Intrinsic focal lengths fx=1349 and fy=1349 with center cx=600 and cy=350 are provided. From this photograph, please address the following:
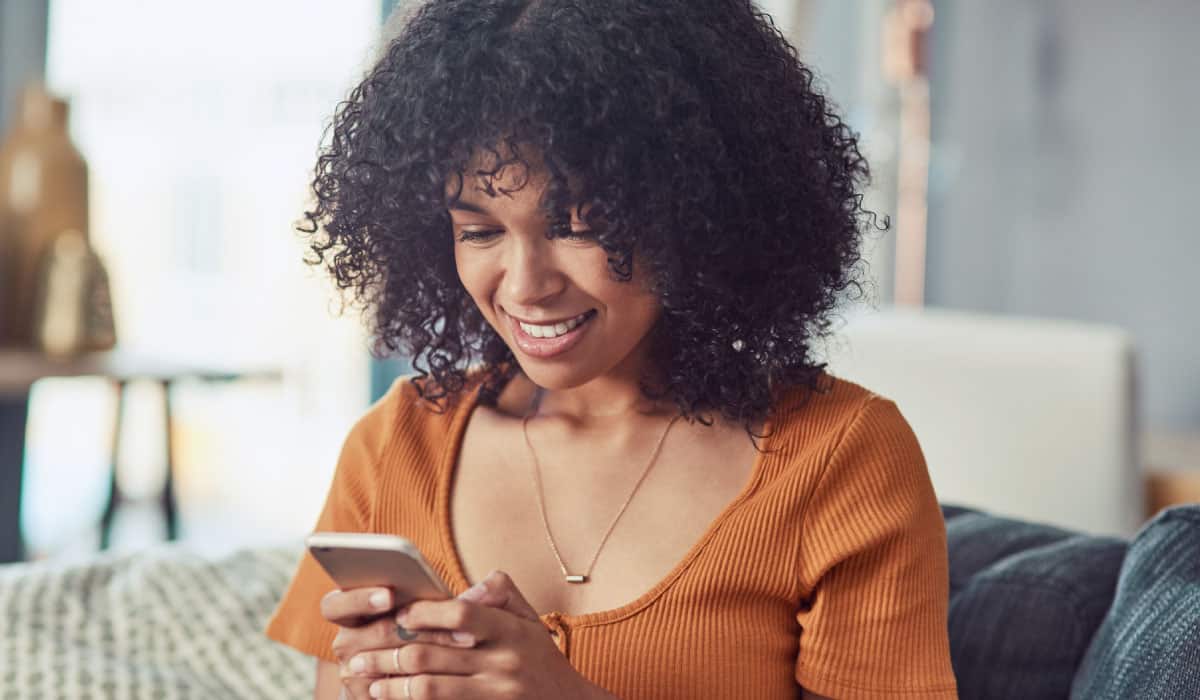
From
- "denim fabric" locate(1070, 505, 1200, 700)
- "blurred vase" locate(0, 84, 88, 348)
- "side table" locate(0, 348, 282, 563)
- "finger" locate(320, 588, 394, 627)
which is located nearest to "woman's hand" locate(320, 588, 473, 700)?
"finger" locate(320, 588, 394, 627)

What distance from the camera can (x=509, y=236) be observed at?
3.54 feet

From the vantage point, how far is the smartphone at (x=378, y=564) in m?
0.90

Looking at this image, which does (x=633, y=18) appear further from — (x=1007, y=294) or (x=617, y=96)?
(x=1007, y=294)

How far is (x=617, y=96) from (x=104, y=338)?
2.23 meters

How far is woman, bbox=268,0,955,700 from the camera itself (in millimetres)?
1040

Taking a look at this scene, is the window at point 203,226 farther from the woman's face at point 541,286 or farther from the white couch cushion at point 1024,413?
the woman's face at point 541,286

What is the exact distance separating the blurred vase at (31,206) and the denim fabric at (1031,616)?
2163mm

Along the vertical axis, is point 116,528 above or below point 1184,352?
below

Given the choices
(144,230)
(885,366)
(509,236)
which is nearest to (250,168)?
(144,230)

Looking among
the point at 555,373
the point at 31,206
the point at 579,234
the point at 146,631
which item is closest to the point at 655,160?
the point at 579,234

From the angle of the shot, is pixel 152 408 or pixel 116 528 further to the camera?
pixel 152 408

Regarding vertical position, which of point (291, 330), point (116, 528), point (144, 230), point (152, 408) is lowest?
point (116, 528)

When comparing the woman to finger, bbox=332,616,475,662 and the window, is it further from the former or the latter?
the window

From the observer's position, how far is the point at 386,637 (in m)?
0.99
